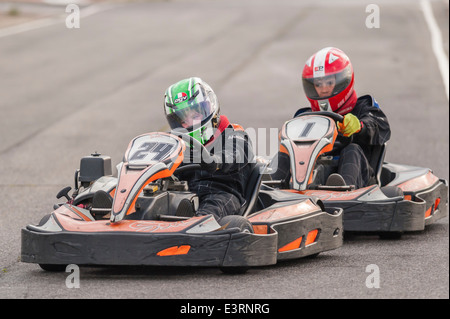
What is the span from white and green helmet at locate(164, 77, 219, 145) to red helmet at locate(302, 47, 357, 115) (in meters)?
1.98

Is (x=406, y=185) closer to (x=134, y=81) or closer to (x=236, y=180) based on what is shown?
(x=236, y=180)

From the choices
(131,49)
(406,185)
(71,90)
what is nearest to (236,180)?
(406,185)

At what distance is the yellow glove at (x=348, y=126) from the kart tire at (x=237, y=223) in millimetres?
2231

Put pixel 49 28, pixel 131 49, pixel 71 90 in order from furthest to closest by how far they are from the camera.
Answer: pixel 49 28
pixel 131 49
pixel 71 90

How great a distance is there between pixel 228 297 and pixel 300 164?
2.39 m

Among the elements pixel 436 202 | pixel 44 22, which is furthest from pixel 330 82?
pixel 44 22

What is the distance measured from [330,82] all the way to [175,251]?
3.22 meters

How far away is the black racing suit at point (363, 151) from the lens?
7.54 metres

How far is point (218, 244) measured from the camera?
536 cm

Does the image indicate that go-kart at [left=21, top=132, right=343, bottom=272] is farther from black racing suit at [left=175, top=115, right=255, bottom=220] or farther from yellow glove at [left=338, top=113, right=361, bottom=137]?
yellow glove at [left=338, top=113, right=361, bottom=137]

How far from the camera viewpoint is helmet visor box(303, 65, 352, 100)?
8070 millimetres

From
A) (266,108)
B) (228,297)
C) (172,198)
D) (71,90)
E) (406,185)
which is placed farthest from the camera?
(71,90)

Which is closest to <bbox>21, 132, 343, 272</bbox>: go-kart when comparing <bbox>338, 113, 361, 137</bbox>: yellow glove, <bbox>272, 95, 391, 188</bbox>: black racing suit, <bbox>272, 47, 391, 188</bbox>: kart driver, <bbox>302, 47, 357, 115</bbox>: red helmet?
<bbox>272, 95, 391, 188</bbox>: black racing suit

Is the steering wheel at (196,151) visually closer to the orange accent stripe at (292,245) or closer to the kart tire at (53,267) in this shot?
the orange accent stripe at (292,245)
